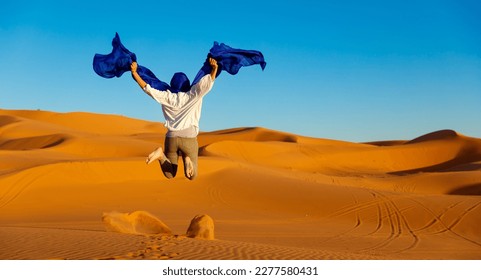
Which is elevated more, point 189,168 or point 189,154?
point 189,154

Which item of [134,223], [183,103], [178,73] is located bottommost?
[134,223]

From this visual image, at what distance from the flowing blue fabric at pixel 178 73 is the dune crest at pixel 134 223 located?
4.82m

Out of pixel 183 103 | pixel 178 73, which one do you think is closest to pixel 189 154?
pixel 183 103

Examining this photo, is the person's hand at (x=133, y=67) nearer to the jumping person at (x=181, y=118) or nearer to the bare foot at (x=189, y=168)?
the jumping person at (x=181, y=118)

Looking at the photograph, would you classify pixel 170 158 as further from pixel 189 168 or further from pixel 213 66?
pixel 213 66

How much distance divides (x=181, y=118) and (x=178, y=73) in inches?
28.1

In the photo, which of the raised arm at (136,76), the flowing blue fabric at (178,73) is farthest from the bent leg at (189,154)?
the raised arm at (136,76)

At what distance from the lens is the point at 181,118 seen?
8266 mm

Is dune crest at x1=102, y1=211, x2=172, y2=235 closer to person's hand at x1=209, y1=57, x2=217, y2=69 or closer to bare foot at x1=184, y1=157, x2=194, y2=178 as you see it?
bare foot at x1=184, y1=157, x2=194, y2=178

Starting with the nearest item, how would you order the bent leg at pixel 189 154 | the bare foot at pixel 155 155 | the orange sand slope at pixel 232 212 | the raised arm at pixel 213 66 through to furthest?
the raised arm at pixel 213 66, the bare foot at pixel 155 155, the bent leg at pixel 189 154, the orange sand slope at pixel 232 212

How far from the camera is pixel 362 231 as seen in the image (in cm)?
1862

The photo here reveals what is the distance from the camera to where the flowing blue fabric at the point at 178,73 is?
8.27m
